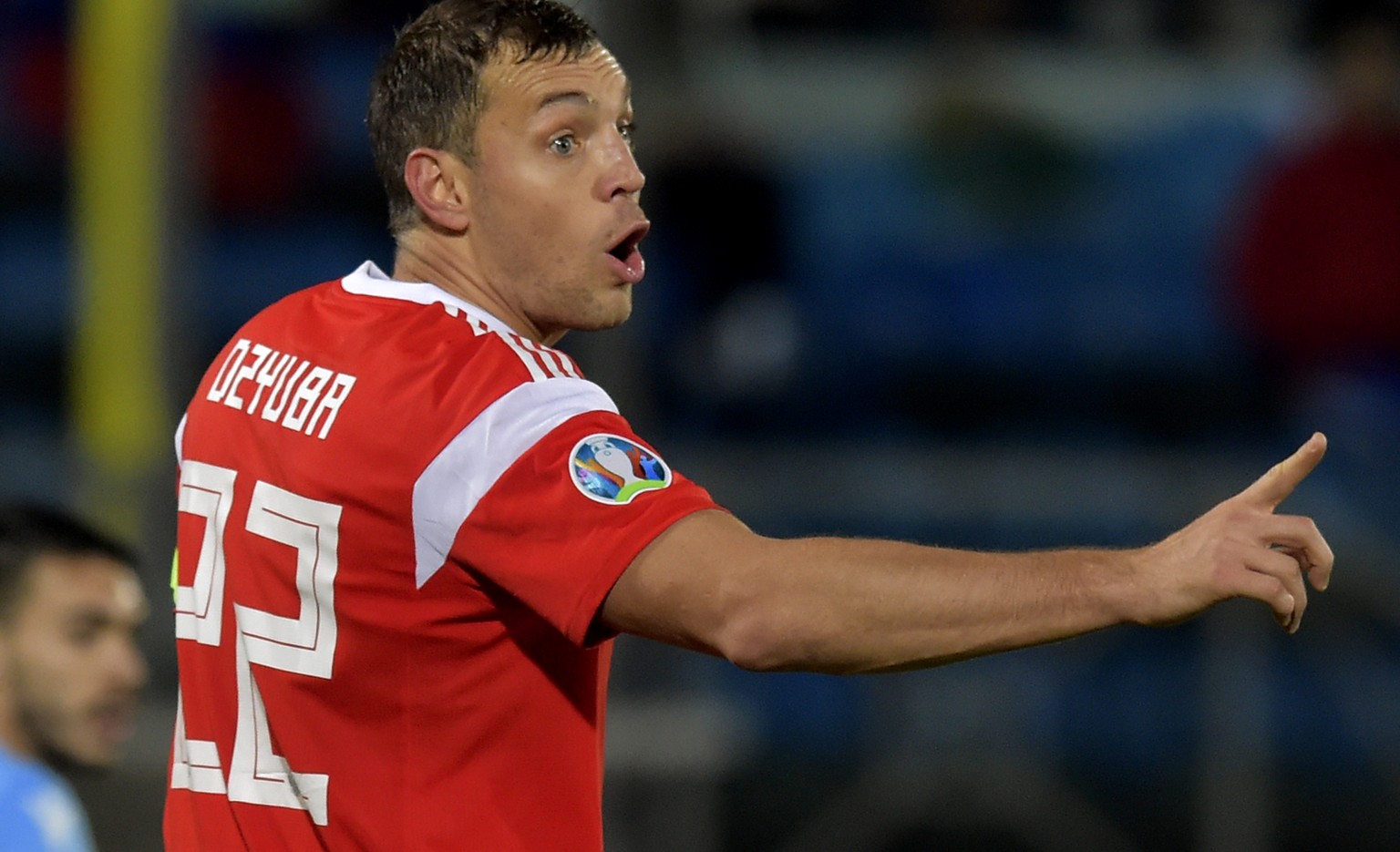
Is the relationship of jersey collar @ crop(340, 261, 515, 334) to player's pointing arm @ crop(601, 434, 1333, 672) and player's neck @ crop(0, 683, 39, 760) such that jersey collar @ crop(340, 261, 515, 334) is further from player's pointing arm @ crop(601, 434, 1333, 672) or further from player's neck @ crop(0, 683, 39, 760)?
player's neck @ crop(0, 683, 39, 760)

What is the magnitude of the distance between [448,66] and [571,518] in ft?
2.48

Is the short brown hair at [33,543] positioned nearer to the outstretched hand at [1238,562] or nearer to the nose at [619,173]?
the nose at [619,173]

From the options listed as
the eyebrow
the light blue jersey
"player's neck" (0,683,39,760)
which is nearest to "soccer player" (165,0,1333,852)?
the eyebrow

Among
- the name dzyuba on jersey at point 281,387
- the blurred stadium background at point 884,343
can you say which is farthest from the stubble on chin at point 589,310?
the blurred stadium background at point 884,343

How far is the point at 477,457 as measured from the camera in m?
2.20

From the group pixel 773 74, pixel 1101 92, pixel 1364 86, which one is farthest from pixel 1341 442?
pixel 773 74

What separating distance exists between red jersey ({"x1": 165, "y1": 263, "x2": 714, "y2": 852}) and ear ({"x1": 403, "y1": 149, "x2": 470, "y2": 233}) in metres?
0.12

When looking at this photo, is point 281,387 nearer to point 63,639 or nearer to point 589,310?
point 589,310

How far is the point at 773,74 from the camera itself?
827 cm

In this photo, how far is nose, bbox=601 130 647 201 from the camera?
257 centimetres

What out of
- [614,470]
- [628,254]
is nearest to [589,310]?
[628,254]

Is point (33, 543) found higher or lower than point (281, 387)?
lower

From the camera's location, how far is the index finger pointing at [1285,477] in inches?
83.1

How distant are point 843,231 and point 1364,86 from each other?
7.67ft
